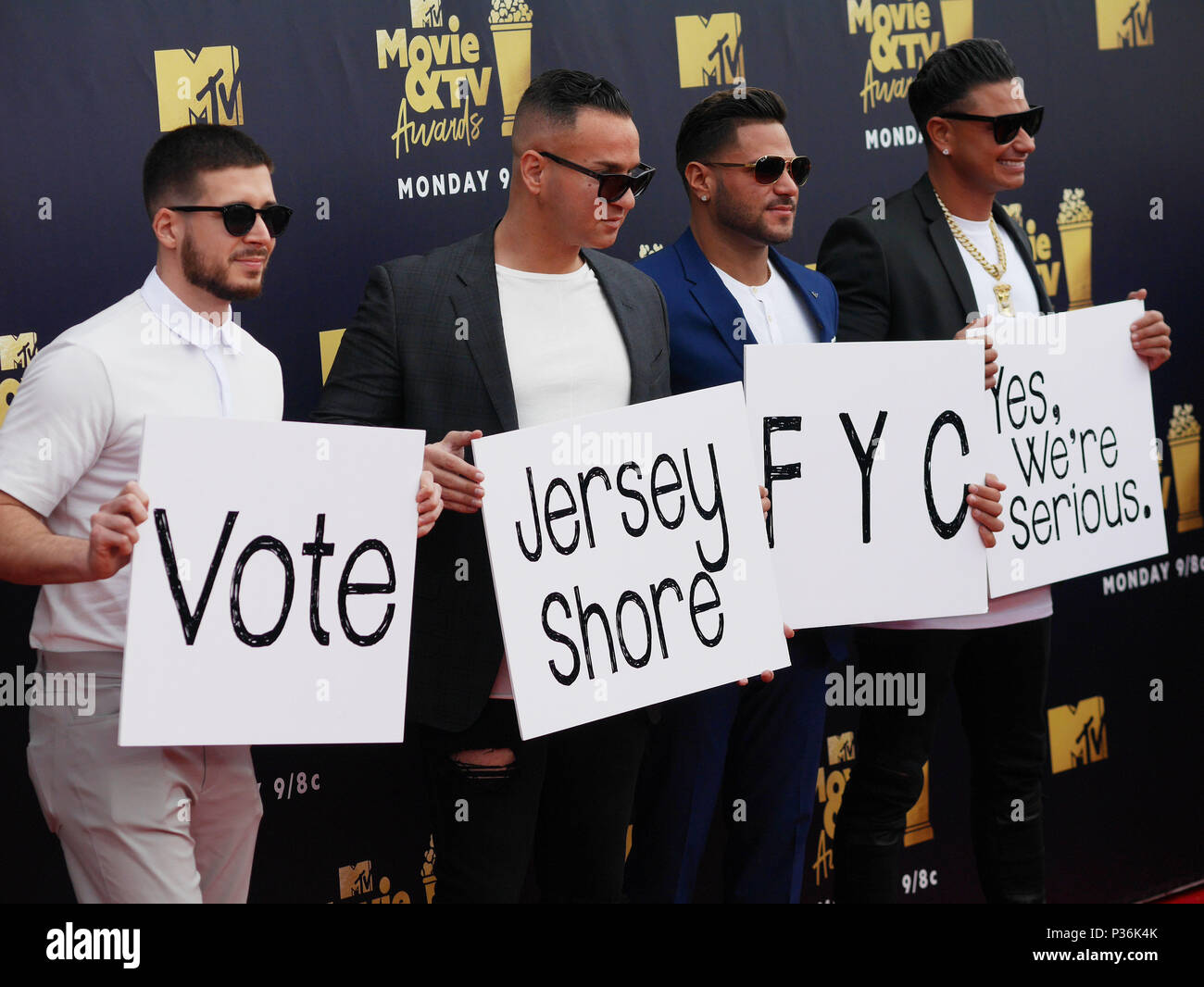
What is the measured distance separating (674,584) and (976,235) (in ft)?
3.88

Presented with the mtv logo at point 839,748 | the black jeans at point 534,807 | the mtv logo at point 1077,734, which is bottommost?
the mtv logo at point 1077,734

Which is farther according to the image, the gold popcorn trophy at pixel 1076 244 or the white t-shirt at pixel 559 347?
the gold popcorn trophy at pixel 1076 244

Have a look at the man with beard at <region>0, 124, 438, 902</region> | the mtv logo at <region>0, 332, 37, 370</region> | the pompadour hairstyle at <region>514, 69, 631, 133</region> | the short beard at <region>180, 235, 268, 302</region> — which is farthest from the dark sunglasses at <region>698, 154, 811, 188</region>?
the mtv logo at <region>0, 332, 37, 370</region>

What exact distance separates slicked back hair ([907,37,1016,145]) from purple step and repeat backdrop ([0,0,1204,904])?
52 cm

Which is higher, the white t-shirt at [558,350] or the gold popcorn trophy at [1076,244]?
the gold popcorn trophy at [1076,244]

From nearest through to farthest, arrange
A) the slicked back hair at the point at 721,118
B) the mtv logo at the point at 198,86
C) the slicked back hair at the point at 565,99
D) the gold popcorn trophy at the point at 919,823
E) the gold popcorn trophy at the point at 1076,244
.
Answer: the slicked back hair at the point at 565,99 → the mtv logo at the point at 198,86 → the slicked back hair at the point at 721,118 → the gold popcorn trophy at the point at 919,823 → the gold popcorn trophy at the point at 1076,244

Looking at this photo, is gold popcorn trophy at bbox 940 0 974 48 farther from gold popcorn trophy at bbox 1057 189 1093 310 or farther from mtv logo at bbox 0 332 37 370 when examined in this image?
mtv logo at bbox 0 332 37 370

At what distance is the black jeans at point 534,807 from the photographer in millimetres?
2328

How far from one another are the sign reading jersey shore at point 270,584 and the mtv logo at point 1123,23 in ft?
9.04

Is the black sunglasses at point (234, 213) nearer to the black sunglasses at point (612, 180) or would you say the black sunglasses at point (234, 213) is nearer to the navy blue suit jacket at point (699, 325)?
the black sunglasses at point (612, 180)

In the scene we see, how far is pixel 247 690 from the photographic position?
2100mm

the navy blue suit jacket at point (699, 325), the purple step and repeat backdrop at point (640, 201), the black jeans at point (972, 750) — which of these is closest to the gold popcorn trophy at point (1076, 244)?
the purple step and repeat backdrop at point (640, 201)

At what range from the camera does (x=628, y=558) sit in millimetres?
2359

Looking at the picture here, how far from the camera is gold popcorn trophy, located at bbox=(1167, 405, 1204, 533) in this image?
4.14m
